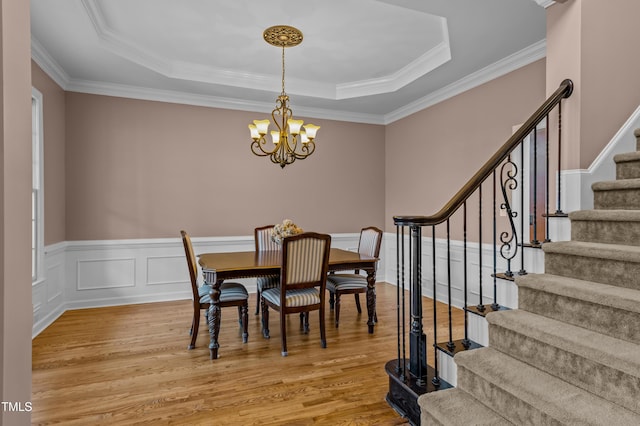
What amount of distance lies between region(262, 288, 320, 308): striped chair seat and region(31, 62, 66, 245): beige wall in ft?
8.56

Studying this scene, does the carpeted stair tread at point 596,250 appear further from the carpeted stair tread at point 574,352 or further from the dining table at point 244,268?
the dining table at point 244,268

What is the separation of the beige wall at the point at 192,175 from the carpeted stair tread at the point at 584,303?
3.90 metres

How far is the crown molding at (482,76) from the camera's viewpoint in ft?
11.9

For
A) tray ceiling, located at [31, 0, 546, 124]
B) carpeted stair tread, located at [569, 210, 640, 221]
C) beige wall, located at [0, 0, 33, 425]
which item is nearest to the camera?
beige wall, located at [0, 0, 33, 425]

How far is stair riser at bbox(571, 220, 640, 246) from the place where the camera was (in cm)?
203

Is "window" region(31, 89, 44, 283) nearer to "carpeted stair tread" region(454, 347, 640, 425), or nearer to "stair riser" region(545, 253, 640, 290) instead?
"carpeted stair tread" region(454, 347, 640, 425)

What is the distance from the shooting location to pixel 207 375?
2703mm

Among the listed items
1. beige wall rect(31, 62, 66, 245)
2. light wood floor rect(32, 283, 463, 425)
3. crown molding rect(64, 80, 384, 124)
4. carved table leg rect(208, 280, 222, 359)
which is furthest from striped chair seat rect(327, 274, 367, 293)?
beige wall rect(31, 62, 66, 245)

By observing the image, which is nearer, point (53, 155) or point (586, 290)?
point (586, 290)

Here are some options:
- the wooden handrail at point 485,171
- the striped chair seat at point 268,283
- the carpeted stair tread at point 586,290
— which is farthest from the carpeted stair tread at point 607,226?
the striped chair seat at point 268,283

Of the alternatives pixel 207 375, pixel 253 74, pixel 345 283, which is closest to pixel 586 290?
pixel 345 283

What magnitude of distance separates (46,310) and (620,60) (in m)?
5.55

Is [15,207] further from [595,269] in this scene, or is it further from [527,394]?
[595,269]

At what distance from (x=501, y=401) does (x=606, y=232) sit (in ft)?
4.07
